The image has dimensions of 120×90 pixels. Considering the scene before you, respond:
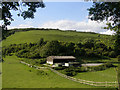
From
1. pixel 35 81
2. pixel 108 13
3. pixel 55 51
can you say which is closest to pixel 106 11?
pixel 108 13

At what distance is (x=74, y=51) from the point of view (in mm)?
77438

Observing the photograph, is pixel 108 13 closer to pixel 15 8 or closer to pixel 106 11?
pixel 106 11

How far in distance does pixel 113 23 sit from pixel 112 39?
3.68 feet

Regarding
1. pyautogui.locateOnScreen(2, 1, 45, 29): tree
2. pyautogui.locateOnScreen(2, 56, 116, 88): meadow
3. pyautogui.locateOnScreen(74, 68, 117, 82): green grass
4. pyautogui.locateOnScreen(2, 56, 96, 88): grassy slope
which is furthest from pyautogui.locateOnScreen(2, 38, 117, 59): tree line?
pyautogui.locateOnScreen(2, 1, 45, 29): tree

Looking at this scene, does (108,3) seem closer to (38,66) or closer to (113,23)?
(113,23)

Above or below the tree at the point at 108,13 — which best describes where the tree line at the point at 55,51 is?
below

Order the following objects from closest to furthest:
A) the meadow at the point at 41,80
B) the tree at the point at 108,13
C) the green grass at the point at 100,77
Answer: the tree at the point at 108,13
the meadow at the point at 41,80
the green grass at the point at 100,77

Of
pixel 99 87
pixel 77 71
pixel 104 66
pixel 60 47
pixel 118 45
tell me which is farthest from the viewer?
pixel 60 47

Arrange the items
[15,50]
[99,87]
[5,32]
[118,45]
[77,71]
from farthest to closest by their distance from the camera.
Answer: [15,50] → [77,71] → [99,87] → [5,32] → [118,45]

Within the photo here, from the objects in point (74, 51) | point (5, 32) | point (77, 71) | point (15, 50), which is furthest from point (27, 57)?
point (5, 32)

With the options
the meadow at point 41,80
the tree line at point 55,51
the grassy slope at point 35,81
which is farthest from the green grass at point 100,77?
the tree line at point 55,51

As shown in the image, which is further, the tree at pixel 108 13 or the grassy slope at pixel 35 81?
the grassy slope at pixel 35 81

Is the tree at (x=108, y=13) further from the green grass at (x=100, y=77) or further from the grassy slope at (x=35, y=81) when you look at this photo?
the green grass at (x=100, y=77)

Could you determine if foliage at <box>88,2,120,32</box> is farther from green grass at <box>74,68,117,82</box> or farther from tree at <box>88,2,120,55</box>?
green grass at <box>74,68,117,82</box>
